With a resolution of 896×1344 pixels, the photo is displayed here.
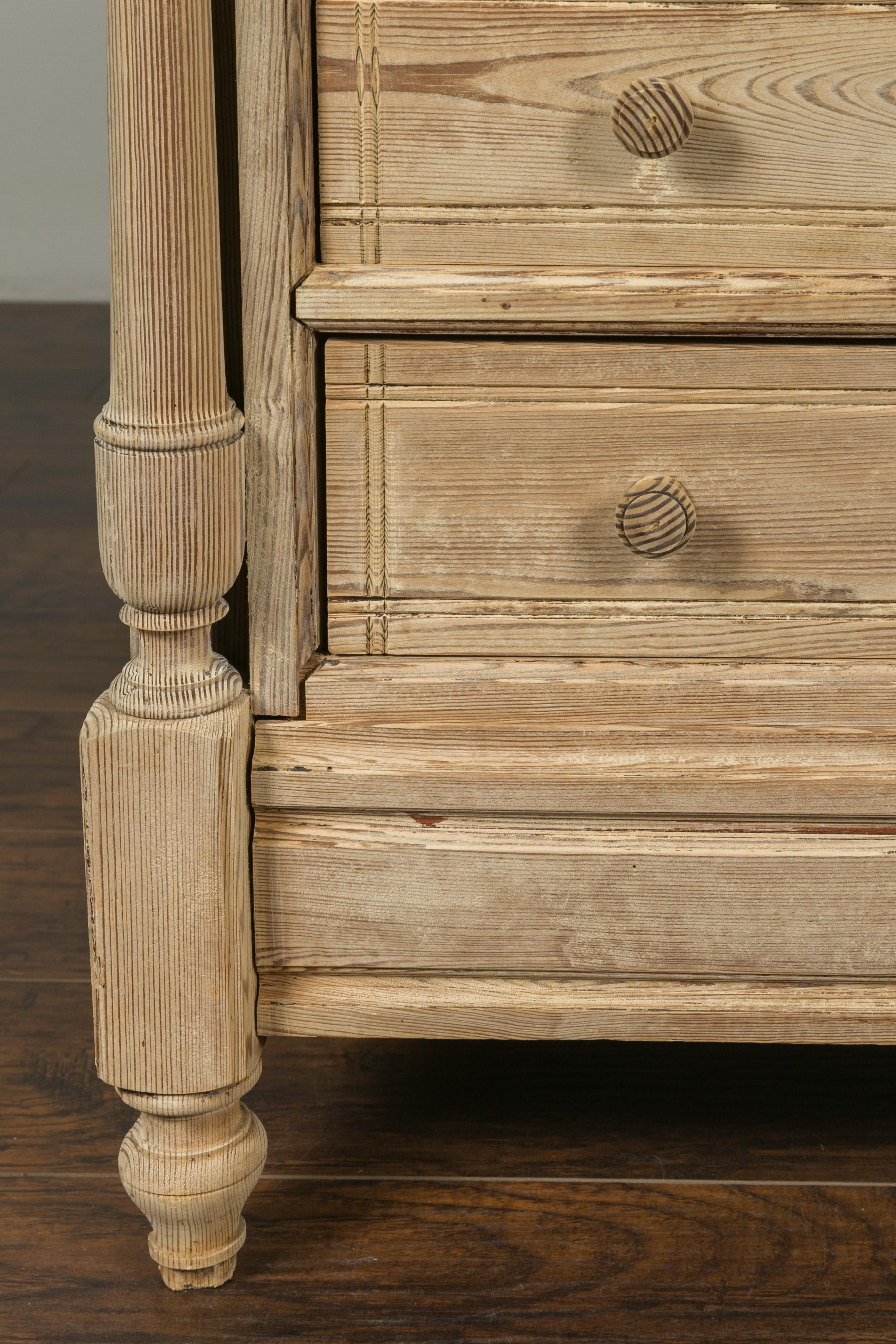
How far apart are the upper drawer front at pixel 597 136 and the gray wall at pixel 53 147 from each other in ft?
10.5

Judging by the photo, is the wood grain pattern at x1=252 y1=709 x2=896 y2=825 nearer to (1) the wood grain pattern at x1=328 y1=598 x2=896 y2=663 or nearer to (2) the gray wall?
(1) the wood grain pattern at x1=328 y1=598 x2=896 y2=663

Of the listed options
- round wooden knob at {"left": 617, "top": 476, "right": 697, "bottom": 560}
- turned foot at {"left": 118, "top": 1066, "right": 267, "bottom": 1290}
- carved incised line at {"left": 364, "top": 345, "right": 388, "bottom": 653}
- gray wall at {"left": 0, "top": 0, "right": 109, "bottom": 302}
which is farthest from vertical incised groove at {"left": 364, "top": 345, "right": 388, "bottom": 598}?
gray wall at {"left": 0, "top": 0, "right": 109, "bottom": 302}

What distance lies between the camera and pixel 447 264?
0.72m

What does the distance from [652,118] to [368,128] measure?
13 cm

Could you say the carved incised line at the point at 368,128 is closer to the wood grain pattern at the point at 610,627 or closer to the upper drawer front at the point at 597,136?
the upper drawer front at the point at 597,136

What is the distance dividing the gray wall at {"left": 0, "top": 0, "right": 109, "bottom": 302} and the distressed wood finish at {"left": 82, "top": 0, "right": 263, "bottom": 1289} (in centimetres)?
323

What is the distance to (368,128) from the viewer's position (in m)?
0.70

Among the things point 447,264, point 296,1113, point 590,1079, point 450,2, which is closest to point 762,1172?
point 590,1079

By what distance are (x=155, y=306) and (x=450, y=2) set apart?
7.7 inches

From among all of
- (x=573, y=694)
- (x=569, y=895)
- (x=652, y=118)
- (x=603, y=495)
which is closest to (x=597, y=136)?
(x=652, y=118)

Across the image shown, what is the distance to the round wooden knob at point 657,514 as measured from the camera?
2.42 feet

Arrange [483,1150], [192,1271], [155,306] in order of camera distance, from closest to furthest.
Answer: [155,306] < [192,1271] < [483,1150]

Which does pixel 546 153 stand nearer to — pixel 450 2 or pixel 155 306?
pixel 450 2

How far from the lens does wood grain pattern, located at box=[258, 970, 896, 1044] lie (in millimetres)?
793
